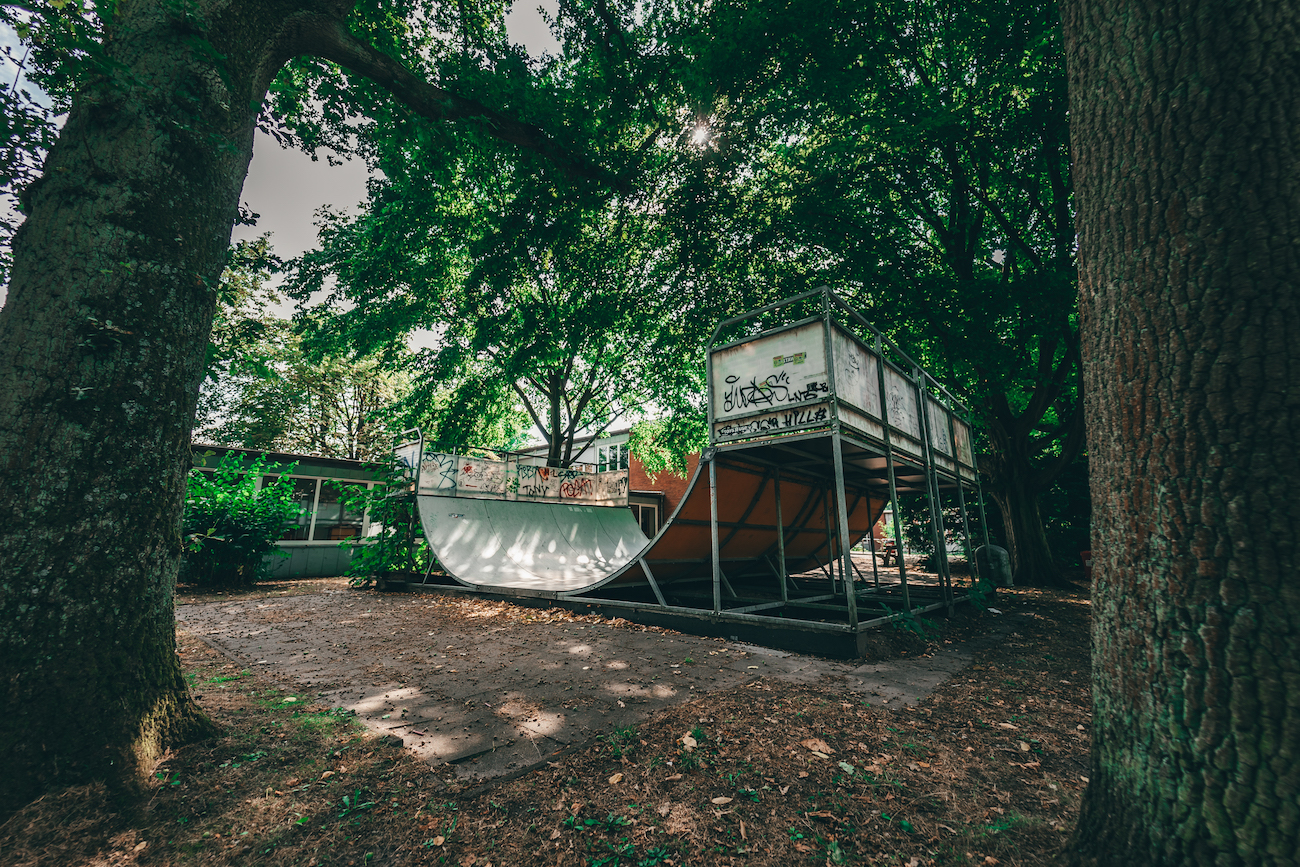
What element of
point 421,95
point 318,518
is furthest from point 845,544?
point 318,518

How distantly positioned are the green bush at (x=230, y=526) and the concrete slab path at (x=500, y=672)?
386 centimetres

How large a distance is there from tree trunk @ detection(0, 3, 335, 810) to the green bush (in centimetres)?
939

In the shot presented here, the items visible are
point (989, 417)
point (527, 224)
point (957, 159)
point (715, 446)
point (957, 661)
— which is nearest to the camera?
point (957, 661)

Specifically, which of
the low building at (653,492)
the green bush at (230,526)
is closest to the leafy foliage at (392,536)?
the green bush at (230,526)

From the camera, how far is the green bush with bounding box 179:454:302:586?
10133 millimetres

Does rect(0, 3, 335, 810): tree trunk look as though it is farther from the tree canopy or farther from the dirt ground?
the tree canopy

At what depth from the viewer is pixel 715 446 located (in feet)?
19.9

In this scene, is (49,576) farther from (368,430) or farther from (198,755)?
(368,430)

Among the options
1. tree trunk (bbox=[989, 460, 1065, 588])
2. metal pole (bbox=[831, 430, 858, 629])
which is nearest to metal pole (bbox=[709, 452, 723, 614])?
metal pole (bbox=[831, 430, 858, 629])

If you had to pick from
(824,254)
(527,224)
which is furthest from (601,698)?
(824,254)

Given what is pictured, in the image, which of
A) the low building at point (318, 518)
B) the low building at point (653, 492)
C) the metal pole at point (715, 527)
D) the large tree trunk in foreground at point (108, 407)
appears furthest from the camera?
the low building at point (653, 492)

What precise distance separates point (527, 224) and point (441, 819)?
10.3 m

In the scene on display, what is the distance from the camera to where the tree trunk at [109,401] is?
2105mm

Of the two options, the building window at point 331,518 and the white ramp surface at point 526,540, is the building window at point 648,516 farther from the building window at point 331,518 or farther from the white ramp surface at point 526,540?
the white ramp surface at point 526,540
